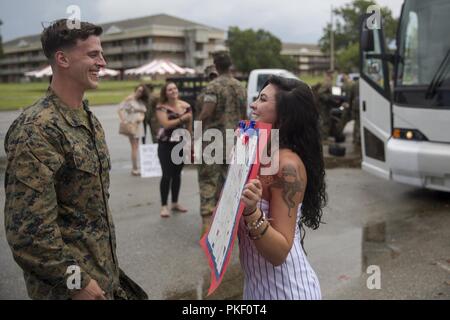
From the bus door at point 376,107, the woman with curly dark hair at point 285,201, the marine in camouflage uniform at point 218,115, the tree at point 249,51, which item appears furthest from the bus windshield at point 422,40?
the tree at point 249,51

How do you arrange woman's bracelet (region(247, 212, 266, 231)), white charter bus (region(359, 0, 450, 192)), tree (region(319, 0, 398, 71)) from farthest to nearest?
tree (region(319, 0, 398, 71)) → white charter bus (region(359, 0, 450, 192)) → woman's bracelet (region(247, 212, 266, 231))

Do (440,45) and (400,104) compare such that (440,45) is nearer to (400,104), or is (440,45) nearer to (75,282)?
(400,104)

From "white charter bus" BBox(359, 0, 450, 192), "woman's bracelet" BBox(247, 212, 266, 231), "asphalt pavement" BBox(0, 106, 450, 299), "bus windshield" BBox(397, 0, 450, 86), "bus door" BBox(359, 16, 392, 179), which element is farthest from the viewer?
"bus door" BBox(359, 16, 392, 179)

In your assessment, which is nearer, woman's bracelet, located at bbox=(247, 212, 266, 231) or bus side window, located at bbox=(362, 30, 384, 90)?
woman's bracelet, located at bbox=(247, 212, 266, 231)

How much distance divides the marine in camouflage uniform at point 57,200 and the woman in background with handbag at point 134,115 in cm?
622

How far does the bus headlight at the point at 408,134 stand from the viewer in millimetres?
5972

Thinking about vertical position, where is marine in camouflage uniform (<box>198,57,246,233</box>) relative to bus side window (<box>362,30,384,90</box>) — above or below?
below

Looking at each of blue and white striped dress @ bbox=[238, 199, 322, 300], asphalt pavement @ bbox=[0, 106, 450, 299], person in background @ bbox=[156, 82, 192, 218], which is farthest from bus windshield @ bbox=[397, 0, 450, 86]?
blue and white striped dress @ bbox=[238, 199, 322, 300]

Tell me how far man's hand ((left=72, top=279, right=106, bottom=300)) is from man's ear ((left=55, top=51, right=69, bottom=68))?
2.64 feet

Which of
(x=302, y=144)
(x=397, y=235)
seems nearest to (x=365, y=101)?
(x=397, y=235)

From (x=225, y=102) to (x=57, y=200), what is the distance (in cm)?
334

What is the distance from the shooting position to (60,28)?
6.09ft

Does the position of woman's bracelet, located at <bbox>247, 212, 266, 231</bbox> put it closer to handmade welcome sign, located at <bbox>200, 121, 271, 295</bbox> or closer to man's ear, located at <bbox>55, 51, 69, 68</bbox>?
handmade welcome sign, located at <bbox>200, 121, 271, 295</bbox>

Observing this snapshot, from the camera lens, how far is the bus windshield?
590 cm
